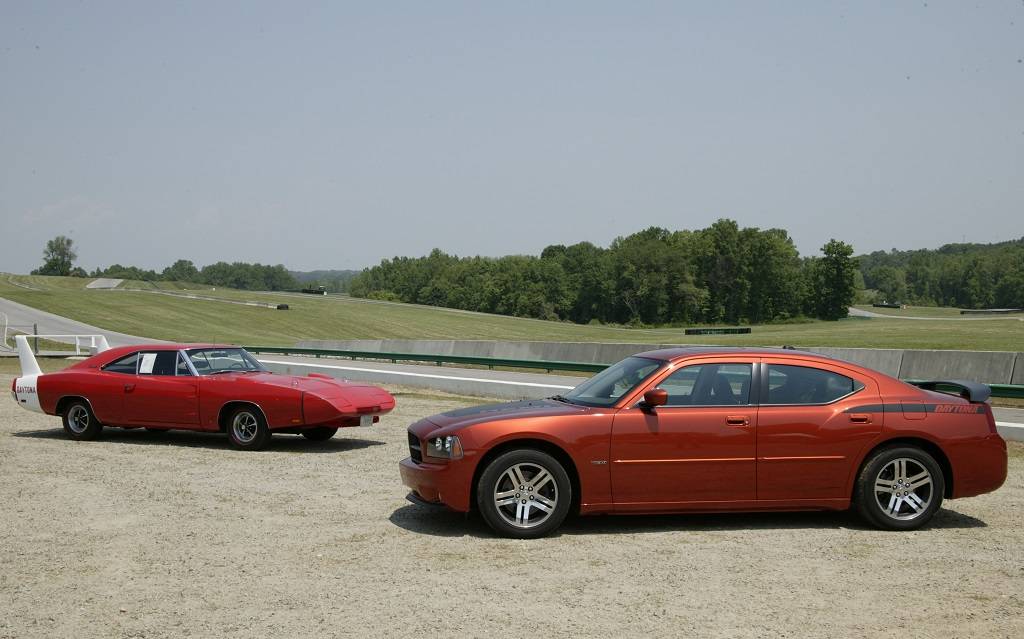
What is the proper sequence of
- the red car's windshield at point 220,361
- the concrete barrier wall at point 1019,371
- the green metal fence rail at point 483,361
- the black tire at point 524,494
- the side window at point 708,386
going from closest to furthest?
the black tire at point 524,494, the side window at point 708,386, the red car's windshield at point 220,361, the concrete barrier wall at point 1019,371, the green metal fence rail at point 483,361

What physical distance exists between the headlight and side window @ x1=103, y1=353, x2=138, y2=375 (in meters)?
7.03

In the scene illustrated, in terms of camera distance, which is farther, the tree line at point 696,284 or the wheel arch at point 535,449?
the tree line at point 696,284

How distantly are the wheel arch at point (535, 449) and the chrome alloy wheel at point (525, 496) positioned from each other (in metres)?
0.16

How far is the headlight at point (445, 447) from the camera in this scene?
736 centimetres

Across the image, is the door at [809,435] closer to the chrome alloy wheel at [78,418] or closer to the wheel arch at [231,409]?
the wheel arch at [231,409]

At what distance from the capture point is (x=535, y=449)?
24.4 ft

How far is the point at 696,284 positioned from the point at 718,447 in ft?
467

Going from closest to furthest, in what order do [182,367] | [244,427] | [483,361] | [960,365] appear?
1. [244,427]
2. [182,367]
3. [960,365]
4. [483,361]

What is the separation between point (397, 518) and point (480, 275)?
179 m

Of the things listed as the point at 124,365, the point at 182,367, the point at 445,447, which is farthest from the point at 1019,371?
the point at 124,365

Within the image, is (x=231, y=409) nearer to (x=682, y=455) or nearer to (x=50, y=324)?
(x=682, y=455)

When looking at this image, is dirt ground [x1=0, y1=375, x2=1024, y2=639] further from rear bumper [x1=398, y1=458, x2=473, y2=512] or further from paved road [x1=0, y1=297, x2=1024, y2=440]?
paved road [x1=0, y1=297, x2=1024, y2=440]

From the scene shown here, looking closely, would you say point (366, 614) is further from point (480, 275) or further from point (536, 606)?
point (480, 275)

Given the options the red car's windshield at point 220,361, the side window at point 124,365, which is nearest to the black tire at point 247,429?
the red car's windshield at point 220,361
